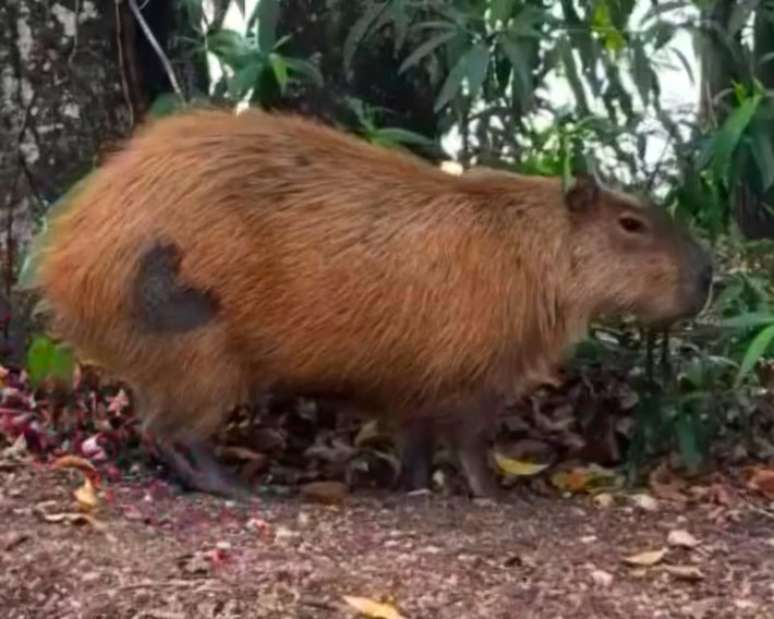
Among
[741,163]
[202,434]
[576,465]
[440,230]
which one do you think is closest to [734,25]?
[741,163]

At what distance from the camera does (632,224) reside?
562 centimetres

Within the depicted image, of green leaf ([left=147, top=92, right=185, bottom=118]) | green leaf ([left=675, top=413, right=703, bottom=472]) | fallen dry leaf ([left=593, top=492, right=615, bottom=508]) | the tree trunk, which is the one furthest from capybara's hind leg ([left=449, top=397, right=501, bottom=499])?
the tree trunk

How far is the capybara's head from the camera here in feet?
18.4

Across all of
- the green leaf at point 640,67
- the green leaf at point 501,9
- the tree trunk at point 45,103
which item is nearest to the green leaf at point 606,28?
the green leaf at point 640,67

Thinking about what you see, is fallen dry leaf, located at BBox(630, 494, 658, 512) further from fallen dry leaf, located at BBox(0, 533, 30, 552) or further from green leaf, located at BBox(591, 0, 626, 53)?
fallen dry leaf, located at BBox(0, 533, 30, 552)

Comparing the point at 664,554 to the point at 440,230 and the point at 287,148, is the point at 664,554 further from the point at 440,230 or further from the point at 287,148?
the point at 287,148

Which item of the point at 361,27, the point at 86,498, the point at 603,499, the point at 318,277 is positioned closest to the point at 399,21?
the point at 361,27

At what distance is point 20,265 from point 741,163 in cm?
207

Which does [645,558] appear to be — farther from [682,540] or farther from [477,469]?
[477,469]

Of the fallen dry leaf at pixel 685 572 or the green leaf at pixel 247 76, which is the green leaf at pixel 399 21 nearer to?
the green leaf at pixel 247 76

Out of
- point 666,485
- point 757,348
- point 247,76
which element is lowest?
point 666,485

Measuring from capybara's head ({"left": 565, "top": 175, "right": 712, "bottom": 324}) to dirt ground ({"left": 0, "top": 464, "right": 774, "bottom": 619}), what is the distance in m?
0.53

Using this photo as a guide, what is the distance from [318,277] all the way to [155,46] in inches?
38.6

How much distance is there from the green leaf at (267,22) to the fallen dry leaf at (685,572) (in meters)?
1.78
